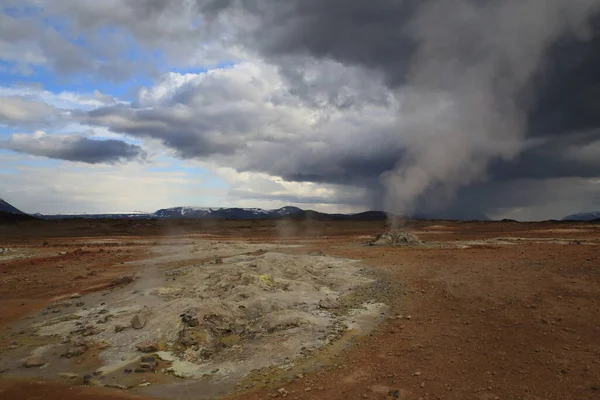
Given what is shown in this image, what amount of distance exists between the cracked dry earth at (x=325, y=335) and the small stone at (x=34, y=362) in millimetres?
180

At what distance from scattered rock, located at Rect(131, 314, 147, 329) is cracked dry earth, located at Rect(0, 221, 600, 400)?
116 mm

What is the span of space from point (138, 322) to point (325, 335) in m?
5.39

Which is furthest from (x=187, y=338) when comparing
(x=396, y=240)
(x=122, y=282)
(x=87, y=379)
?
(x=396, y=240)

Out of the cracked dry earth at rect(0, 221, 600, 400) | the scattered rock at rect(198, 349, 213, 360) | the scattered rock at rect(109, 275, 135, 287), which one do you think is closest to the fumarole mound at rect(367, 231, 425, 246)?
the cracked dry earth at rect(0, 221, 600, 400)

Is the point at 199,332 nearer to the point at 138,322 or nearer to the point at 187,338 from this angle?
the point at 187,338

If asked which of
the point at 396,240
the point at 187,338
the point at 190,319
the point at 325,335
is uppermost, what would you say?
the point at 396,240

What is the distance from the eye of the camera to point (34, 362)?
9.62 meters

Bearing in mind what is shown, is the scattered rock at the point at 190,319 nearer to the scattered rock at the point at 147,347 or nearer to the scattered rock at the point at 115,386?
the scattered rock at the point at 147,347

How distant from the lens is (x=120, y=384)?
8391 millimetres

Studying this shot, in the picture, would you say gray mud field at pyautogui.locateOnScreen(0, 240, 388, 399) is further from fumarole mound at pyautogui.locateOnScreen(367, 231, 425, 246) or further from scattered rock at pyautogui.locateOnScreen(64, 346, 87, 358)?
fumarole mound at pyautogui.locateOnScreen(367, 231, 425, 246)

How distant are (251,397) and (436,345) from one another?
454 cm

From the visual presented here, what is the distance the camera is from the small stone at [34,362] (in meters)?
9.55

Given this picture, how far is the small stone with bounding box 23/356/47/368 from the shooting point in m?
9.55

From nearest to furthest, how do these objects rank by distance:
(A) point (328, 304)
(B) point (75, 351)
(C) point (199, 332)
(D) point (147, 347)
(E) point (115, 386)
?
(E) point (115, 386) → (D) point (147, 347) → (B) point (75, 351) → (C) point (199, 332) → (A) point (328, 304)
